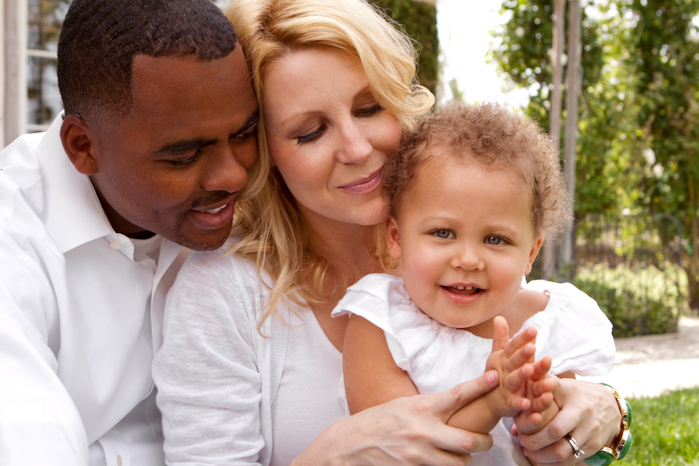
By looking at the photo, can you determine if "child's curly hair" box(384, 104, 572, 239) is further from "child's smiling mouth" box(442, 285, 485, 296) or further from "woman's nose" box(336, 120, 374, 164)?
"child's smiling mouth" box(442, 285, 485, 296)

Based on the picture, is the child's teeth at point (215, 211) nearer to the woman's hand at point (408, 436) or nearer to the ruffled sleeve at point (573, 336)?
the woman's hand at point (408, 436)

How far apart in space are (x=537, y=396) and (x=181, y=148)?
1167mm

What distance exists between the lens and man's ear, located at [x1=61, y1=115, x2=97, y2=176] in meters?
1.95

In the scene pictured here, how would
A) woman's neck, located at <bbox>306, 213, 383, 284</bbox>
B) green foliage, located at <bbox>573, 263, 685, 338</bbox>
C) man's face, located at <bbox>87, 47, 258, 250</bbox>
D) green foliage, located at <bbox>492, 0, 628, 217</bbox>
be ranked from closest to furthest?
1. man's face, located at <bbox>87, 47, 258, 250</bbox>
2. woman's neck, located at <bbox>306, 213, 383, 284</bbox>
3. green foliage, located at <bbox>573, 263, 685, 338</bbox>
4. green foliage, located at <bbox>492, 0, 628, 217</bbox>

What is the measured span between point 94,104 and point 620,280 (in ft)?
28.9

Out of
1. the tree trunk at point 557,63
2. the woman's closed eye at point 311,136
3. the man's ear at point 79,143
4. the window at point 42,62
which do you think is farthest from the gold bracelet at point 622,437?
the tree trunk at point 557,63

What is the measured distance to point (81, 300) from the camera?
79.3 inches

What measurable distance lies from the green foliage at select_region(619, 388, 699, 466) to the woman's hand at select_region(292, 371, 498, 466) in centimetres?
201

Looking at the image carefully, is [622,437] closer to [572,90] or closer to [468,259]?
[468,259]

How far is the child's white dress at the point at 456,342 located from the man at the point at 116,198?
54 cm

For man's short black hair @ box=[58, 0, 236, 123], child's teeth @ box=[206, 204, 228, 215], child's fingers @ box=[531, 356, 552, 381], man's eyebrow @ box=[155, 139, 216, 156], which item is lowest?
child's fingers @ box=[531, 356, 552, 381]

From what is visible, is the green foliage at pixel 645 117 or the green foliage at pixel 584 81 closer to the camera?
the green foliage at pixel 584 81

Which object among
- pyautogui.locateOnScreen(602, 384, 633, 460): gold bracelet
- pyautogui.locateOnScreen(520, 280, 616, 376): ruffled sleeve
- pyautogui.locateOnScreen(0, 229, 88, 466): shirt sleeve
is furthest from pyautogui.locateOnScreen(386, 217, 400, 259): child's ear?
pyautogui.locateOnScreen(0, 229, 88, 466): shirt sleeve

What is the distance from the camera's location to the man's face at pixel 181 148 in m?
1.83
